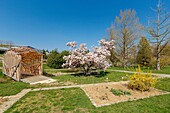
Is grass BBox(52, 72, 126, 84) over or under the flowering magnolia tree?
under

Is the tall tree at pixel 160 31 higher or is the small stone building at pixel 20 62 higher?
the tall tree at pixel 160 31

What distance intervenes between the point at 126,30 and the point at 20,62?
1616cm

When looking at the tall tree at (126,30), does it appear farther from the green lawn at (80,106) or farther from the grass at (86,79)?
the green lawn at (80,106)

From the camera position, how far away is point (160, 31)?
16188mm

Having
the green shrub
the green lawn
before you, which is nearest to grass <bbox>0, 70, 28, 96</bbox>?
the green lawn

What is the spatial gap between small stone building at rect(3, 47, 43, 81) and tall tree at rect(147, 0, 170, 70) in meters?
16.0

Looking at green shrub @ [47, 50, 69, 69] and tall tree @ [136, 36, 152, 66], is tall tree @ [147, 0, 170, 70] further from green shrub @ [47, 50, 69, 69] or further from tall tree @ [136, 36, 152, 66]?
green shrub @ [47, 50, 69, 69]

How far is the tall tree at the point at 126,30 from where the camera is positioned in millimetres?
17953

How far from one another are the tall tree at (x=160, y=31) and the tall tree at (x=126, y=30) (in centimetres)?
213

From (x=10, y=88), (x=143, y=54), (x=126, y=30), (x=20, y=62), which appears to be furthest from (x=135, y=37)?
(x=10, y=88)

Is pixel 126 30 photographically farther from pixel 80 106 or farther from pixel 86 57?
pixel 80 106

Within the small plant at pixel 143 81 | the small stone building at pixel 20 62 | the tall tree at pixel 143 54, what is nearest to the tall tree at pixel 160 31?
the tall tree at pixel 143 54

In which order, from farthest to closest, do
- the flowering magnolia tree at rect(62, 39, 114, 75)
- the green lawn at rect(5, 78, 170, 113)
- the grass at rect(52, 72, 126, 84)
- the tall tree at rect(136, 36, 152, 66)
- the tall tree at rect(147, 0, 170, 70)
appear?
the tall tree at rect(136, 36, 152, 66) → the tall tree at rect(147, 0, 170, 70) → the flowering magnolia tree at rect(62, 39, 114, 75) → the grass at rect(52, 72, 126, 84) → the green lawn at rect(5, 78, 170, 113)

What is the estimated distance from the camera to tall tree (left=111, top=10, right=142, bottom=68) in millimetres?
17953
